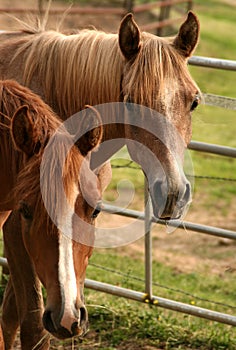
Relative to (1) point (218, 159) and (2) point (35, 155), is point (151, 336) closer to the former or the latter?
(2) point (35, 155)

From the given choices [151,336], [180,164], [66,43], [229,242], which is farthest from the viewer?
[229,242]

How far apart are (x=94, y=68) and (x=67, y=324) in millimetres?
1594

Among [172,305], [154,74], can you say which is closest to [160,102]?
[154,74]

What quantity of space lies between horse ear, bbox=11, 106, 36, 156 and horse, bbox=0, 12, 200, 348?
78 cm

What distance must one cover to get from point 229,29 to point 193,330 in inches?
577

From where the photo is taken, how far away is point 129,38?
13.0ft

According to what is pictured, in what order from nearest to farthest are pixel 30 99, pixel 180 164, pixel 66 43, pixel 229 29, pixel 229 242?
pixel 30 99, pixel 180 164, pixel 66 43, pixel 229 242, pixel 229 29

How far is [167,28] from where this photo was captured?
50.7ft

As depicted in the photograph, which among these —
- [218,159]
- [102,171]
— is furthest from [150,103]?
[218,159]

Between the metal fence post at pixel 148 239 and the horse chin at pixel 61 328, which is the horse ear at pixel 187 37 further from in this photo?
the horse chin at pixel 61 328

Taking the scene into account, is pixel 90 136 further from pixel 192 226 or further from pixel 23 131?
pixel 192 226

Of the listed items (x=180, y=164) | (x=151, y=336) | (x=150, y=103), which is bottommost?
(x=151, y=336)

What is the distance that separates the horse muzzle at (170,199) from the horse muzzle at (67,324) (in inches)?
33.2

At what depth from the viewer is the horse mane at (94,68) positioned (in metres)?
3.92
